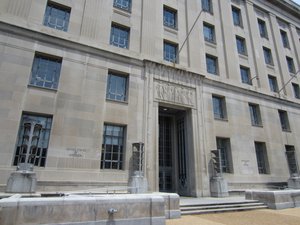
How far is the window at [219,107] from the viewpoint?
62.8 ft

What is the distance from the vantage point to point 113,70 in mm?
15398

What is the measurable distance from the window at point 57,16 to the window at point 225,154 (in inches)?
600

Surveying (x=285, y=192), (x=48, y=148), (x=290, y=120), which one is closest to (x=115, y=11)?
(x=48, y=148)

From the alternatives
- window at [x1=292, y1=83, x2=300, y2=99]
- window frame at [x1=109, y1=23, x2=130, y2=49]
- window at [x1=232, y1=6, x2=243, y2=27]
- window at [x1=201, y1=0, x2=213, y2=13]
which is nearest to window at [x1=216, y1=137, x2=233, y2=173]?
window frame at [x1=109, y1=23, x2=130, y2=49]

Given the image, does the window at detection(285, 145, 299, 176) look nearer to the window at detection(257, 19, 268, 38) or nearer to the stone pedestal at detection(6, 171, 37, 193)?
the window at detection(257, 19, 268, 38)

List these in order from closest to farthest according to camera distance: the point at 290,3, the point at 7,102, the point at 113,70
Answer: the point at 7,102 → the point at 113,70 → the point at 290,3

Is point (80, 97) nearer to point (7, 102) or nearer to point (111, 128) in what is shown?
point (111, 128)

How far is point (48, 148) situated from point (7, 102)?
340 cm

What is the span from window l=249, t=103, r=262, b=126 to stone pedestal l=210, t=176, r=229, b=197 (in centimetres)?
828

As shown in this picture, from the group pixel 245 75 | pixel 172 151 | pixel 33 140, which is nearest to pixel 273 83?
pixel 245 75

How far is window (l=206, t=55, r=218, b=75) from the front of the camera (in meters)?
20.3

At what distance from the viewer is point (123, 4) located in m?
17.8

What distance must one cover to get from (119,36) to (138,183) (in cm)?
1135

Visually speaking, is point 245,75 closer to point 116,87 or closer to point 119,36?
point 119,36
